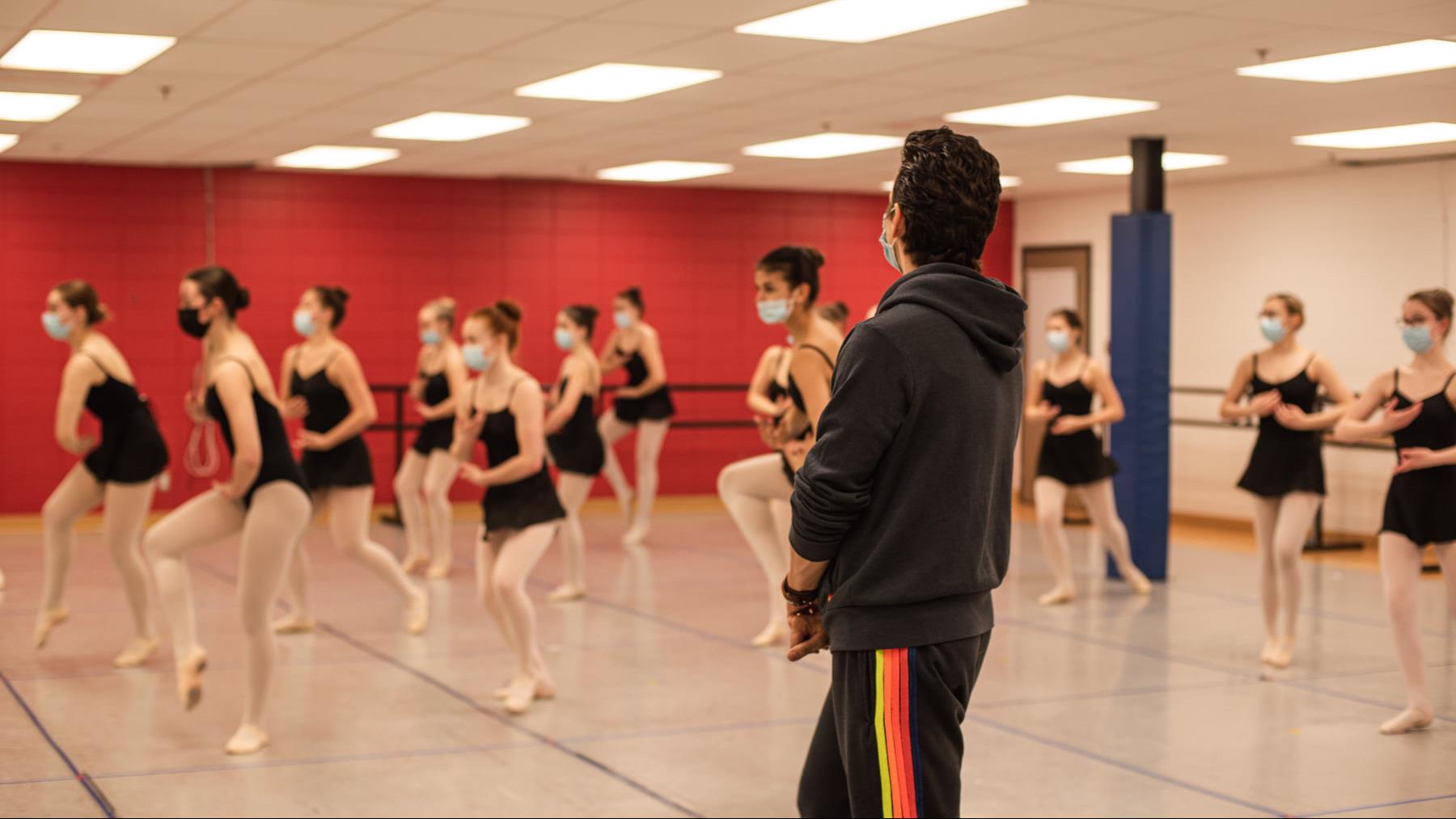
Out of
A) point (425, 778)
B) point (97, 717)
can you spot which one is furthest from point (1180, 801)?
point (97, 717)

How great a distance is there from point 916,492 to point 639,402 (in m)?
10.1

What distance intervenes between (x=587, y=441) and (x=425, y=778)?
4750 millimetres

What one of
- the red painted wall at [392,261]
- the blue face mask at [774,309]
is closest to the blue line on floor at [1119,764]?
the blue face mask at [774,309]

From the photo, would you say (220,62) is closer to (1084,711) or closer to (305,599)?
(305,599)

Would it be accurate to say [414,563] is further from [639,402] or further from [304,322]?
[639,402]

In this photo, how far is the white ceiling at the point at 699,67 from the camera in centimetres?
648

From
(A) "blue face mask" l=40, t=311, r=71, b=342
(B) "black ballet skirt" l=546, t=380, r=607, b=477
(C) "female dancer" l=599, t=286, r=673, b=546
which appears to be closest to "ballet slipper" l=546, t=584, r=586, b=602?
(B) "black ballet skirt" l=546, t=380, r=607, b=477

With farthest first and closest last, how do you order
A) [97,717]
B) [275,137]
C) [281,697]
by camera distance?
[275,137] → [281,697] → [97,717]

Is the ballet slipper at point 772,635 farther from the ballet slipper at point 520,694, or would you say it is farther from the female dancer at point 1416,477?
the female dancer at point 1416,477

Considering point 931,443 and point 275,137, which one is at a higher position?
point 275,137

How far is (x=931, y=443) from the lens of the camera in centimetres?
262

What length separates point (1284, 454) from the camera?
756 cm

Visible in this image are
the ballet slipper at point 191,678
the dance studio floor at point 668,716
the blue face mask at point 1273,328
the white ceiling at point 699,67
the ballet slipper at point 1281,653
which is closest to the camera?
the dance studio floor at point 668,716

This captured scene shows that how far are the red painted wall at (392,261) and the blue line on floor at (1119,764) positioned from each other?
9058mm
